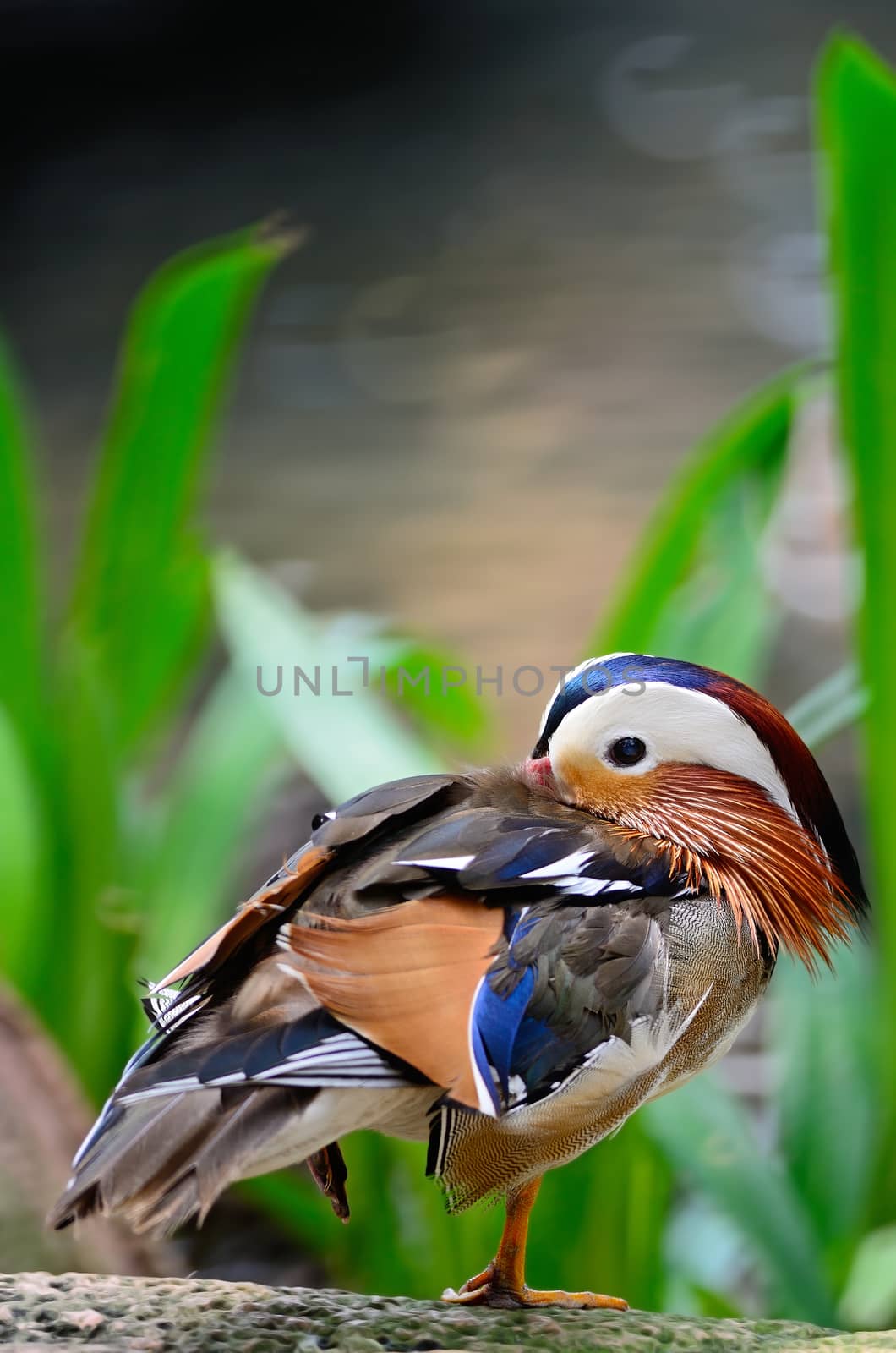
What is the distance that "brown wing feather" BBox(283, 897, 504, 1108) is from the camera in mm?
443

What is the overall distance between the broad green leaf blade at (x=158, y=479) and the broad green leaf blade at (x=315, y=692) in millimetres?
166

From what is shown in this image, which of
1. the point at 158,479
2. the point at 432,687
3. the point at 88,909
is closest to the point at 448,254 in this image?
the point at 158,479

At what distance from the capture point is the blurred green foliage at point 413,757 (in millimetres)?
925

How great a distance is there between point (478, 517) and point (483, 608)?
0.41 metres

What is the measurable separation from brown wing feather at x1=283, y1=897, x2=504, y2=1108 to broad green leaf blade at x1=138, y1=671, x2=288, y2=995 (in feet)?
2.34

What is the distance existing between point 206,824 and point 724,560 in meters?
0.49

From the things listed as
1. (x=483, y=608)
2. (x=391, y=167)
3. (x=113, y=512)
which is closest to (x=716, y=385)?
(x=483, y=608)

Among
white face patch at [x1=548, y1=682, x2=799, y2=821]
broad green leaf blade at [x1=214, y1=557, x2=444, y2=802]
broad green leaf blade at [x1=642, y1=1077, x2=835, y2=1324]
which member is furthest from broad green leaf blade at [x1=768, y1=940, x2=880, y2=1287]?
white face patch at [x1=548, y1=682, x2=799, y2=821]

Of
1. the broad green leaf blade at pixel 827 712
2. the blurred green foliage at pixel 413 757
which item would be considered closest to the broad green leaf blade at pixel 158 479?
the blurred green foliage at pixel 413 757

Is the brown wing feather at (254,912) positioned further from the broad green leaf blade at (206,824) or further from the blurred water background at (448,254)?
the blurred water background at (448,254)

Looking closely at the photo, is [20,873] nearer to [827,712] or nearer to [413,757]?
[413,757]

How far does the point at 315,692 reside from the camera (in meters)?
1.03

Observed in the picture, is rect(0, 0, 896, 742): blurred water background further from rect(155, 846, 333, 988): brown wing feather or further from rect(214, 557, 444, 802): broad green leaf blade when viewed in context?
rect(155, 846, 333, 988): brown wing feather

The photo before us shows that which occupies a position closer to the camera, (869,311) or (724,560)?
(869,311)
